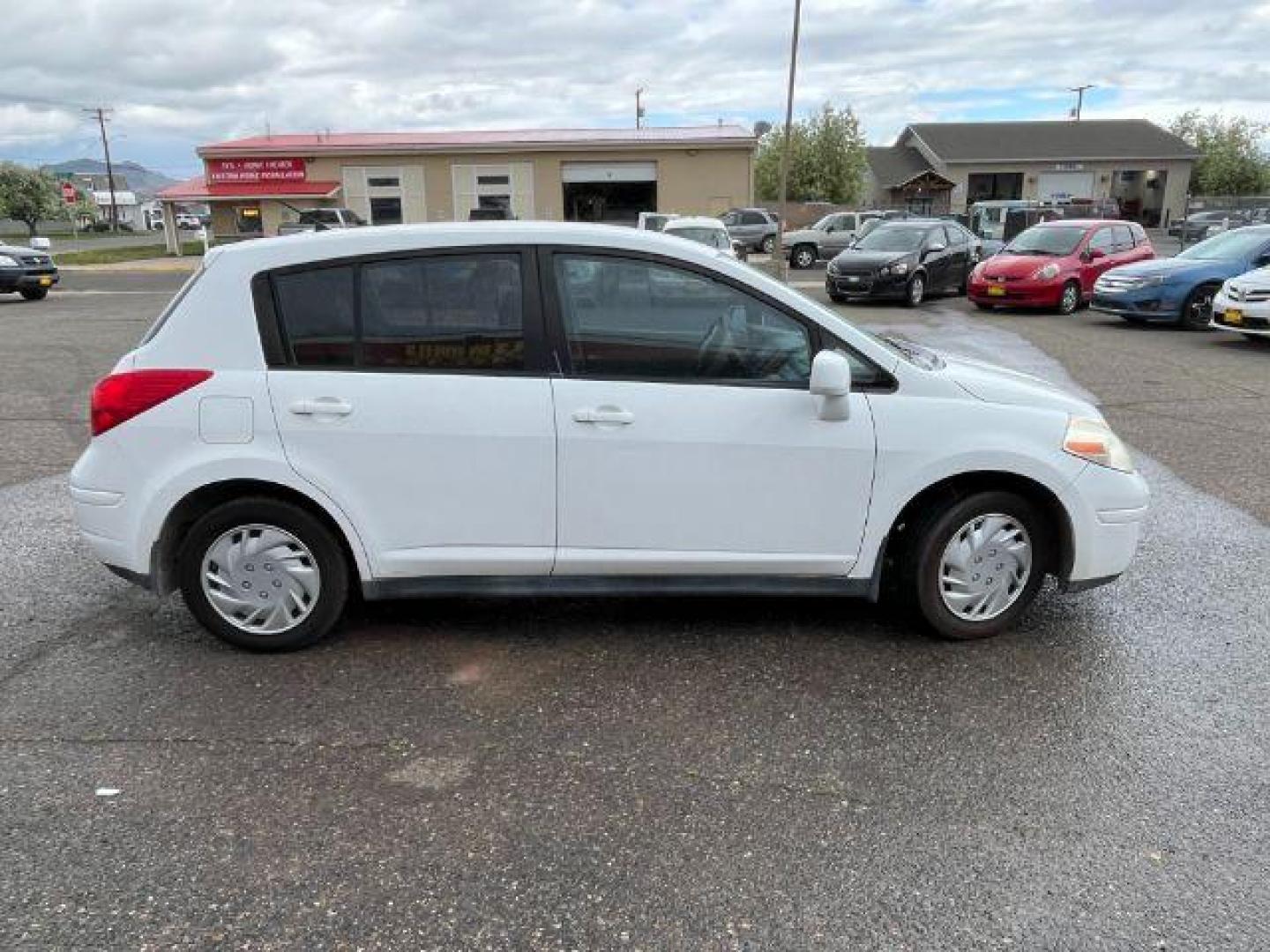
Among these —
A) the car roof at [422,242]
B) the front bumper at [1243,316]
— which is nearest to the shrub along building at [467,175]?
the front bumper at [1243,316]

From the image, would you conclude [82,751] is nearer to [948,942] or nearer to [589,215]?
[948,942]

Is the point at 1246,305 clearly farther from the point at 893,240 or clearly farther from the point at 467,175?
the point at 467,175

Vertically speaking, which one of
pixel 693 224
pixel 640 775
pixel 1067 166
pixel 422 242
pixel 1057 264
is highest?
pixel 1067 166

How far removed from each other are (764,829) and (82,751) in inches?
89.7

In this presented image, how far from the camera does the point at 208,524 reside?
151 inches

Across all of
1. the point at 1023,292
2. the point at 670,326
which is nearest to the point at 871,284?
the point at 1023,292

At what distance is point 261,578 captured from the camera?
389 cm

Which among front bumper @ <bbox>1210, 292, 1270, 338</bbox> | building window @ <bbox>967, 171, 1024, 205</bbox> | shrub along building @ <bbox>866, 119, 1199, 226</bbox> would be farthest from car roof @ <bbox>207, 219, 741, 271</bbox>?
building window @ <bbox>967, 171, 1024, 205</bbox>

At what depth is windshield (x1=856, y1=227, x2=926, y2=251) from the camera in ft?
62.1

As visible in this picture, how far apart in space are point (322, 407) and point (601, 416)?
41.9 inches

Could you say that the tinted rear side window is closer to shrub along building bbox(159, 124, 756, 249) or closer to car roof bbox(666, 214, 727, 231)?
car roof bbox(666, 214, 727, 231)

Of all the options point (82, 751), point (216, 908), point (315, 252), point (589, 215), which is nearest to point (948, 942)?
point (216, 908)

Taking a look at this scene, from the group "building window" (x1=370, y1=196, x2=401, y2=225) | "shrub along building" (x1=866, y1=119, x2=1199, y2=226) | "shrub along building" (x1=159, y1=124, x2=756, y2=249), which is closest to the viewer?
"shrub along building" (x1=159, y1=124, x2=756, y2=249)

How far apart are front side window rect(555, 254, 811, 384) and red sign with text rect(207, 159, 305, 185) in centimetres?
3795
